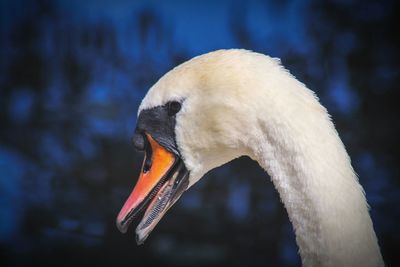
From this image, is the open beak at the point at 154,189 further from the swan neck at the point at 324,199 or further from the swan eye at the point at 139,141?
the swan neck at the point at 324,199

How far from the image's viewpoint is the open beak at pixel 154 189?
112 cm

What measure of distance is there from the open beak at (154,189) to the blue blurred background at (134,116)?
1.03 metres

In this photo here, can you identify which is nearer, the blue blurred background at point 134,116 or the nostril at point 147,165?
the nostril at point 147,165

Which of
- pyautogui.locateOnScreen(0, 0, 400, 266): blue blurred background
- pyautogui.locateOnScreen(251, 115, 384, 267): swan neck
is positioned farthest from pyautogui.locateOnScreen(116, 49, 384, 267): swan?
pyautogui.locateOnScreen(0, 0, 400, 266): blue blurred background

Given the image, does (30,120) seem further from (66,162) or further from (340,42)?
(340,42)

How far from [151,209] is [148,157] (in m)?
0.12

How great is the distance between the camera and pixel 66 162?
7.39 feet

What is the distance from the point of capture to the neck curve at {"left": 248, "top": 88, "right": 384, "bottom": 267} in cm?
78

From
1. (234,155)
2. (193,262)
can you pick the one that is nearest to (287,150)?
(234,155)

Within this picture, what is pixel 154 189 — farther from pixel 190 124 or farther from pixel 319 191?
pixel 319 191

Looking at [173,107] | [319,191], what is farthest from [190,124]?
[319,191]

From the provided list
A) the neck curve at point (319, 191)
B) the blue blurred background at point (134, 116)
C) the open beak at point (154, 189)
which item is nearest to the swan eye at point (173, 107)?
the open beak at point (154, 189)

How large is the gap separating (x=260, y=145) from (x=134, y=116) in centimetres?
136

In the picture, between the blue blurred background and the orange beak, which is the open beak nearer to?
the orange beak
